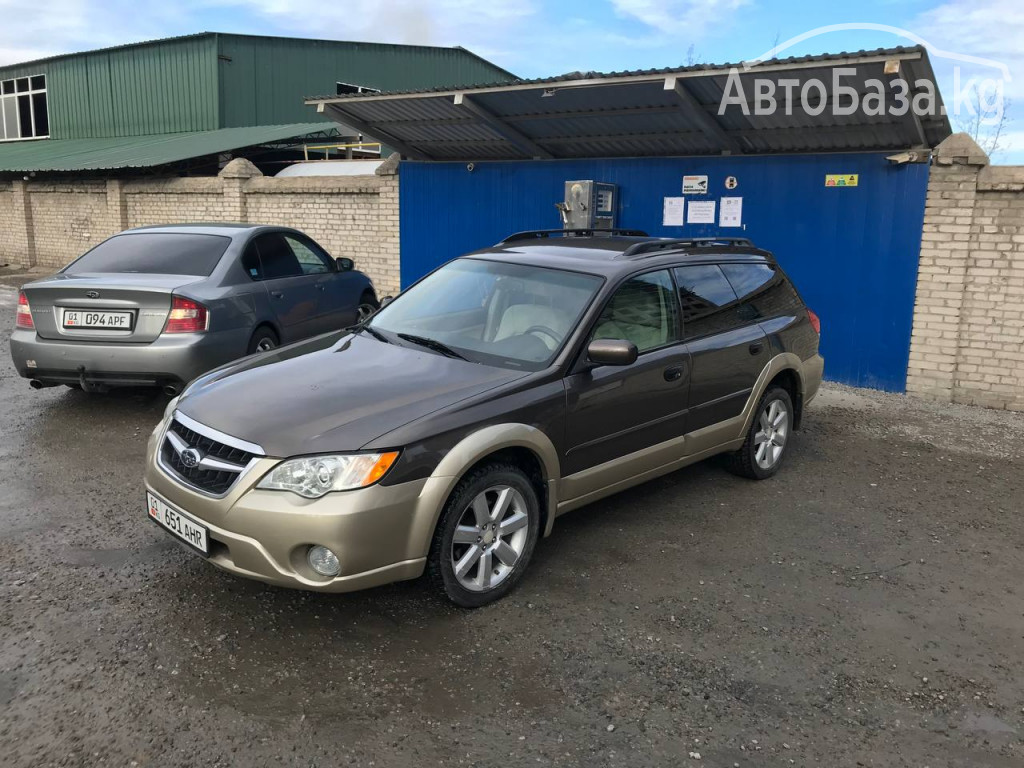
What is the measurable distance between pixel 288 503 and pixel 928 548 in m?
3.58

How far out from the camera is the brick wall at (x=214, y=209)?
1214cm

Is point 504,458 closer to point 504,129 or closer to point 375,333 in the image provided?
point 375,333

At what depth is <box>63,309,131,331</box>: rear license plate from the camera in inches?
240

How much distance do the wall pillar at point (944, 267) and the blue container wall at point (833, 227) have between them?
96 millimetres

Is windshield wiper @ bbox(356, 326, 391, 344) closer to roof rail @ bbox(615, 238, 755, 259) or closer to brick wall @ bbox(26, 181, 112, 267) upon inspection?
roof rail @ bbox(615, 238, 755, 259)

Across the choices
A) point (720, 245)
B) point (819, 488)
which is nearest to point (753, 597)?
point (819, 488)

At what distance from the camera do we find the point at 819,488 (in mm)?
5473

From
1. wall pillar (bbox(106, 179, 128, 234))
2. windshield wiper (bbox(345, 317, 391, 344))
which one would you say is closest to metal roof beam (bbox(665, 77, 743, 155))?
windshield wiper (bbox(345, 317, 391, 344))

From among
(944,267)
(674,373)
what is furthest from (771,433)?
(944,267)

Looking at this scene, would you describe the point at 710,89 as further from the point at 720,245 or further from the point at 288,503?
the point at 288,503

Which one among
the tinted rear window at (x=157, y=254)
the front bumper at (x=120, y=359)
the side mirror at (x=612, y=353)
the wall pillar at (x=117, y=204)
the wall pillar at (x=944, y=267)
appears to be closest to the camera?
the side mirror at (x=612, y=353)

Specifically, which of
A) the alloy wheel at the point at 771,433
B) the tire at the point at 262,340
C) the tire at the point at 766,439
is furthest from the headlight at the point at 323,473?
the tire at the point at 262,340

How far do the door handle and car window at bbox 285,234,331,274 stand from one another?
4531mm

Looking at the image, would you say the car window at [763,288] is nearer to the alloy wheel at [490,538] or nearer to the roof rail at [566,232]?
the roof rail at [566,232]
